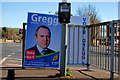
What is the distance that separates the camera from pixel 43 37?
8.69 meters

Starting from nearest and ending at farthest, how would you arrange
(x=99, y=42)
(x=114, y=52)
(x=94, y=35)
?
(x=114, y=52) → (x=99, y=42) → (x=94, y=35)

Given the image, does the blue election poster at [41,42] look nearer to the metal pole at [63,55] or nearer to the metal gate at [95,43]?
the metal gate at [95,43]

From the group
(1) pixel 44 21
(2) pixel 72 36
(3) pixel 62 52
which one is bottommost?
(3) pixel 62 52

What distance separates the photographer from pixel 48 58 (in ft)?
28.3

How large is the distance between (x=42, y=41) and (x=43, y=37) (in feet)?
0.61

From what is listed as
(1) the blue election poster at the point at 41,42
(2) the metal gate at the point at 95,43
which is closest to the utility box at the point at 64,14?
(2) the metal gate at the point at 95,43

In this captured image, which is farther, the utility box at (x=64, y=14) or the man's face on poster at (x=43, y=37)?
the man's face on poster at (x=43, y=37)

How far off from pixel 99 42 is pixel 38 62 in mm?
2777

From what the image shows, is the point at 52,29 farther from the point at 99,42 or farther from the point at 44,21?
the point at 99,42

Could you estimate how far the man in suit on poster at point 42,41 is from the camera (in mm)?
8633

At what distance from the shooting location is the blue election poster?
852 cm

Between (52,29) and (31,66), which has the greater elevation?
(52,29)

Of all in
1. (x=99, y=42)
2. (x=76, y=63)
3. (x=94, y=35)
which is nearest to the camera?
(x=99, y=42)

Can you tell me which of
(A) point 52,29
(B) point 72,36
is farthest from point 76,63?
(A) point 52,29
